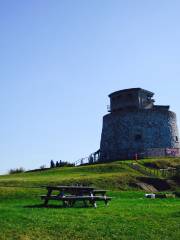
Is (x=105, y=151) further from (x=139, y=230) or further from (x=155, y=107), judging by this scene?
(x=139, y=230)

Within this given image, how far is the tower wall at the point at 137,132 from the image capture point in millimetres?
61656

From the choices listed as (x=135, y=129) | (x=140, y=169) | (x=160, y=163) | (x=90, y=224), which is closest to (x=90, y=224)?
(x=90, y=224)

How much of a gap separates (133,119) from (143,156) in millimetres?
8826

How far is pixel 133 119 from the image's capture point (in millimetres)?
62406

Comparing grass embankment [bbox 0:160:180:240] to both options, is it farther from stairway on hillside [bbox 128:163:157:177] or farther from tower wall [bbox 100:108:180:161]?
tower wall [bbox 100:108:180:161]

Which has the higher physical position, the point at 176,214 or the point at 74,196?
the point at 74,196

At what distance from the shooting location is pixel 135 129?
6197 centimetres

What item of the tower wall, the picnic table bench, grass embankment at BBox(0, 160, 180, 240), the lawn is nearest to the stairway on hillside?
the tower wall

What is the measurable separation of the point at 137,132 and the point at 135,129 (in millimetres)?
518

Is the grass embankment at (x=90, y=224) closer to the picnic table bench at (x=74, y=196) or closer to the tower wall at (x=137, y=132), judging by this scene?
the picnic table bench at (x=74, y=196)

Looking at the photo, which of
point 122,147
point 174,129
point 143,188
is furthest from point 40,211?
point 174,129

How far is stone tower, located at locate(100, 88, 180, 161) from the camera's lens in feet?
203

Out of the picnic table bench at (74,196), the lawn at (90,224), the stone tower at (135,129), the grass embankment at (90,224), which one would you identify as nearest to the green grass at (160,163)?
the stone tower at (135,129)

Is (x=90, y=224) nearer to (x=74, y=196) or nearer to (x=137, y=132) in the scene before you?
(x=74, y=196)
